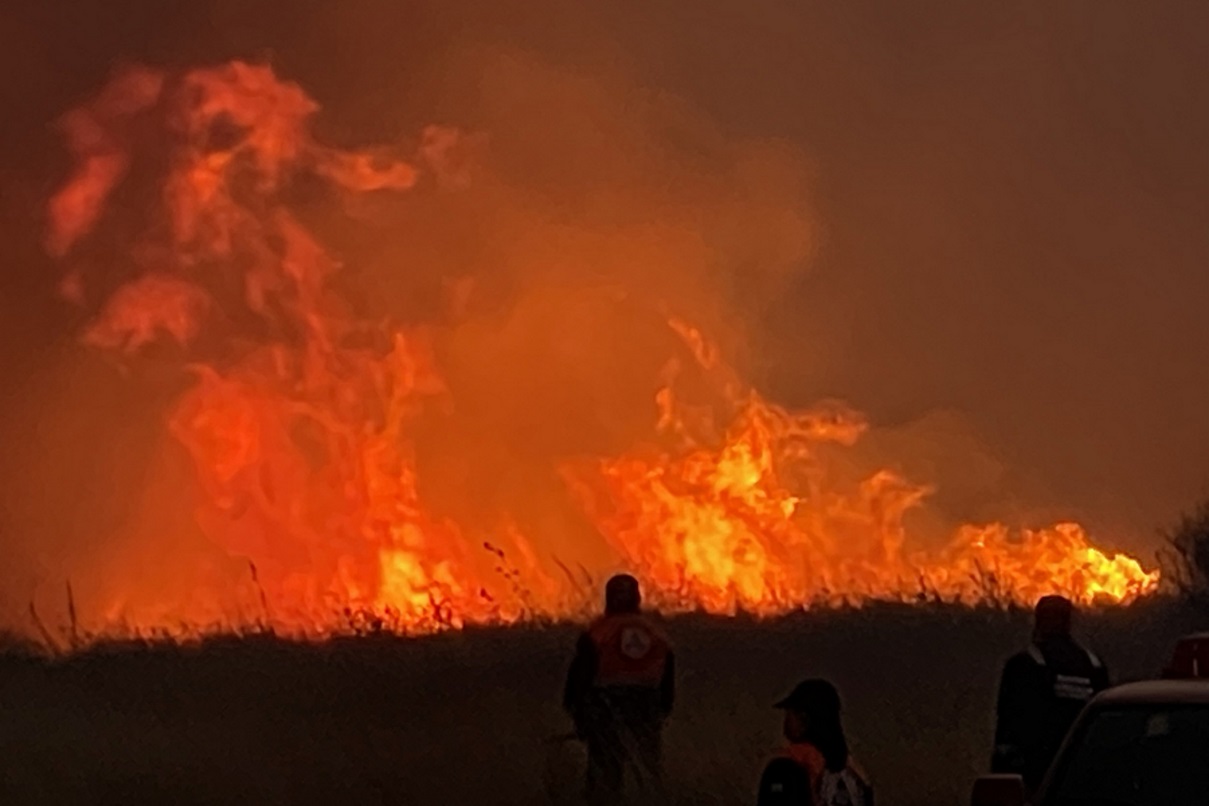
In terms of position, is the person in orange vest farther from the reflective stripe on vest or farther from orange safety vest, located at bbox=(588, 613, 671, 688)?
the reflective stripe on vest

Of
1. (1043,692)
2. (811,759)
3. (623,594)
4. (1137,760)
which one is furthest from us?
(623,594)

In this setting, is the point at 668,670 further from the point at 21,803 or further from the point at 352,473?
the point at 352,473

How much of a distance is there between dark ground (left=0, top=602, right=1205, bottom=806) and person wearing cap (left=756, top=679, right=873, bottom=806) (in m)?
7.97

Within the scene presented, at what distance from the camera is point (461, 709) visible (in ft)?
70.2

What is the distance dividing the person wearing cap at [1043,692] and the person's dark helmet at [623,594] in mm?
3411

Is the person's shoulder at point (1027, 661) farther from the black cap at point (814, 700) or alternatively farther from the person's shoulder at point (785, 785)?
the person's shoulder at point (785, 785)

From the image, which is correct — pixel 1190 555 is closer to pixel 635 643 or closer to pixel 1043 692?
pixel 635 643

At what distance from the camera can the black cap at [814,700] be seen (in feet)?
27.1

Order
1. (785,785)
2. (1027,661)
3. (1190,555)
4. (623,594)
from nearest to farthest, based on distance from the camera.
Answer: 1. (785,785)
2. (1027,661)
3. (623,594)
4. (1190,555)

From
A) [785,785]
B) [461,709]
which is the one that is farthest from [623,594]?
[461,709]

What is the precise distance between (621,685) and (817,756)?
6.24 m

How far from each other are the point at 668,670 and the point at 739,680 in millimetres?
8543

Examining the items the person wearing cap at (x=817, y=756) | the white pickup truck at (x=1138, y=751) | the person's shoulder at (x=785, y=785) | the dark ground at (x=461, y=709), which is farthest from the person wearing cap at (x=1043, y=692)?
the dark ground at (x=461, y=709)

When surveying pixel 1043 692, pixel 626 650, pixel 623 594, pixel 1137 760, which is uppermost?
pixel 623 594
